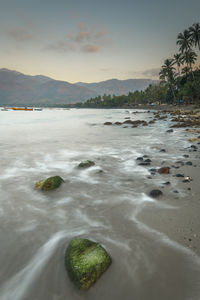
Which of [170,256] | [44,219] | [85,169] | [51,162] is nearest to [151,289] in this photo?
[170,256]

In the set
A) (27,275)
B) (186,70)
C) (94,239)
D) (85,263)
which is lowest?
(27,275)

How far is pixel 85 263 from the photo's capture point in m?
2.34

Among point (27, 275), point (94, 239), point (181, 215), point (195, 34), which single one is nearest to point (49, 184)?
point (94, 239)

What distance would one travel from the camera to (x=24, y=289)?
2.40 m

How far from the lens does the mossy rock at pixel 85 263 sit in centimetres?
228

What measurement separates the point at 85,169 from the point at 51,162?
2165mm

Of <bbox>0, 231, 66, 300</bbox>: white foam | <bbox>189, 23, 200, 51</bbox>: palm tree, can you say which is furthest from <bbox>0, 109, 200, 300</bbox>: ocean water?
<bbox>189, 23, 200, 51</bbox>: palm tree

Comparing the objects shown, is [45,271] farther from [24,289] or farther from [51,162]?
[51,162]

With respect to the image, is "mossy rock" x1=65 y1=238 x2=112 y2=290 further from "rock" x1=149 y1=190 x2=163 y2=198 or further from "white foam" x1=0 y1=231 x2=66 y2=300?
"rock" x1=149 y1=190 x2=163 y2=198

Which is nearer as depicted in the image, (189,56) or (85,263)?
(85,263)

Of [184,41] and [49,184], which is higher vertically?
[184,41]

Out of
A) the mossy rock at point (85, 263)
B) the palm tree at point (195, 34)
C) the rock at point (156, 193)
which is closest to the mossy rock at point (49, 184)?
the mossy rock at point (85, 263)

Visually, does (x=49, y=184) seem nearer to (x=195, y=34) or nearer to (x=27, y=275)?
(x=27, y=275)

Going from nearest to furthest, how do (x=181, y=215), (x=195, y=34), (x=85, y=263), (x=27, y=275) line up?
(x=85, y=263), (x=27, y=275), (x=181, y=215), (x=195, y=34)
